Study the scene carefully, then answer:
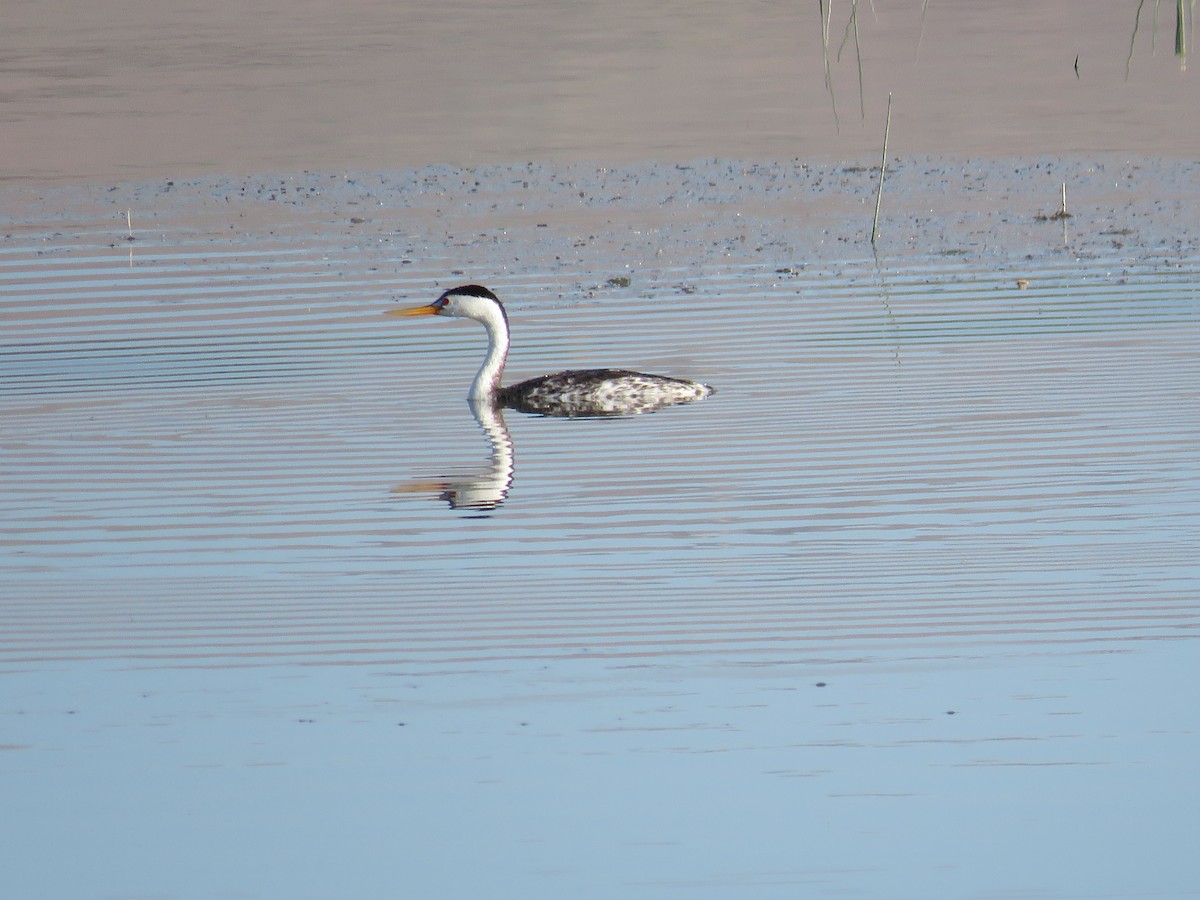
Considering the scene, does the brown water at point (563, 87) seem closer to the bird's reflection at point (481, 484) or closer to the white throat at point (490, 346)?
the white throat at point (490, 346)

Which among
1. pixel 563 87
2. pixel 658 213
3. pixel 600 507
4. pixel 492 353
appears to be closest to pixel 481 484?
pixel 600 507

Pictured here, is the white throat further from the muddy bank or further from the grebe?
the muddy bank

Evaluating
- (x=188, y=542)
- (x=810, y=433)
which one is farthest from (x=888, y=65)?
(x=188, y=542)

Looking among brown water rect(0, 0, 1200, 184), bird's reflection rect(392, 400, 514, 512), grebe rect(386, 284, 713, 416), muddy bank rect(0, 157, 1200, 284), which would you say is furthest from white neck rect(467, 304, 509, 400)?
brown water rect(0, 0, 1200, 184)

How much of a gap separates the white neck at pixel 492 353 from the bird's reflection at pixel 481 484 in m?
1.02

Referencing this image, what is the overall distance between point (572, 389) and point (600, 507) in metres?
2.62

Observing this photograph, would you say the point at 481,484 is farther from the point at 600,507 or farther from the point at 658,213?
the point at 658,213

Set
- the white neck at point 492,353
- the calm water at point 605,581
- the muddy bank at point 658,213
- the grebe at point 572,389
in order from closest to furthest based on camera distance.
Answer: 1. the calm water at point 605,581
2. the grebe at point 572,389
3. the white neck at point 492,353
4. the muddy bank at point 658,213

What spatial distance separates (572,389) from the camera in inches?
481

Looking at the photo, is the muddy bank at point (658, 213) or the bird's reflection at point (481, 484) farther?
the muddy bank at point (658, 213)

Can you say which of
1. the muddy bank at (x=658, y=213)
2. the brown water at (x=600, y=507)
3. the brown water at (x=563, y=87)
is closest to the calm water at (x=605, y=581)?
the brown water at (x=600, y=507)

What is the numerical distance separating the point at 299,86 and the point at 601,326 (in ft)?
53.3

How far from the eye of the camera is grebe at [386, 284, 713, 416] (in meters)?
12.1

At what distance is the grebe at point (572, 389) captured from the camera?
1210cm
